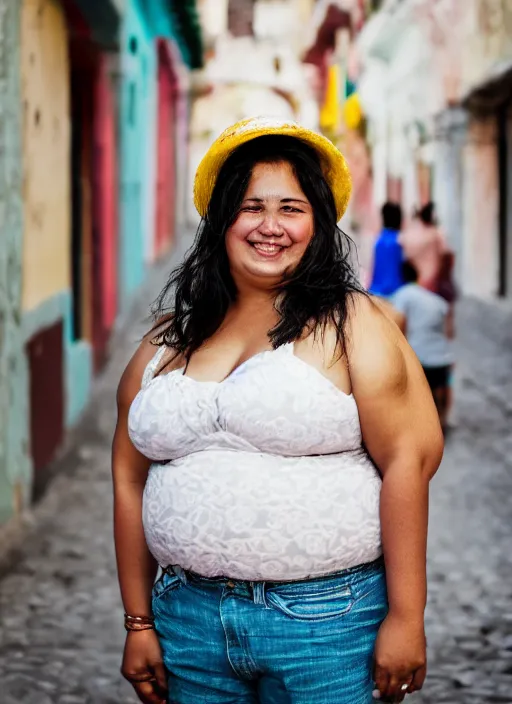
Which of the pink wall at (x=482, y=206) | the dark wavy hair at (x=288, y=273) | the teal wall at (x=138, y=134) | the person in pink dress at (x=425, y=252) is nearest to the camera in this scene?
the dark wavy hair at (x=288, y=273)

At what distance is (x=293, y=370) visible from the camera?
2082 millimetres

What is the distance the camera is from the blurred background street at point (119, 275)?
4445mm

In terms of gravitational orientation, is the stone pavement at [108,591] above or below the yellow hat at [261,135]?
below

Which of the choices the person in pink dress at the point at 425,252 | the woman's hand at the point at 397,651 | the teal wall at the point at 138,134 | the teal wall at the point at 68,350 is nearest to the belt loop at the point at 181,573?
the woman's hand at the point at 397,651

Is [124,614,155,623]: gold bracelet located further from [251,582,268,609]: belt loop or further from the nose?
the nose

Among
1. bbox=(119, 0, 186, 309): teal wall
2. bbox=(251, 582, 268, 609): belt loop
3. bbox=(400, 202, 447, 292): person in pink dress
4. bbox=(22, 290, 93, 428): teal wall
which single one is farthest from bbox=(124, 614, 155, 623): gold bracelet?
bbox=(119, 0, 186, 309): teal wall

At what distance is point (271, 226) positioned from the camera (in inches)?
85.7

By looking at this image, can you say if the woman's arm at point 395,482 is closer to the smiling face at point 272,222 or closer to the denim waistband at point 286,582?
the denim waistband at point 286,582

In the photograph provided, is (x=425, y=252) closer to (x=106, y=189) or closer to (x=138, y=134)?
(x=106, y=189)

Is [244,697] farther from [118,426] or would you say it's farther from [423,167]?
[423,167]

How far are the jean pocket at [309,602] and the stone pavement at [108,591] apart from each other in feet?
2.98

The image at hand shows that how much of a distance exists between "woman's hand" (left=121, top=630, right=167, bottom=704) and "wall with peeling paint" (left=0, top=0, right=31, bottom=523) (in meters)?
3.15

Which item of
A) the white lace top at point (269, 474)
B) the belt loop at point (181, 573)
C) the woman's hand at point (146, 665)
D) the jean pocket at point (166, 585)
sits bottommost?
the woman's hand at point (146, 665)

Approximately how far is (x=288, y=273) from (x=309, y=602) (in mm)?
628
